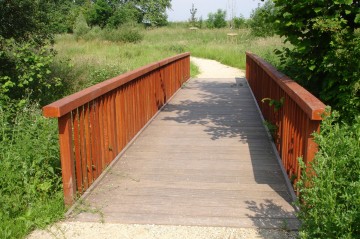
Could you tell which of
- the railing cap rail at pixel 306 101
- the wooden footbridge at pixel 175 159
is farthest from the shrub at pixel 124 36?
the railing cap rail at pixel 306 101

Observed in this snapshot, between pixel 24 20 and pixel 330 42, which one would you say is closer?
pixel 330 42

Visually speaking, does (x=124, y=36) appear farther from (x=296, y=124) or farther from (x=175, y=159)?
(x=296, y=124)

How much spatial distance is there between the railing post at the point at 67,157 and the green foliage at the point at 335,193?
6.65 ft

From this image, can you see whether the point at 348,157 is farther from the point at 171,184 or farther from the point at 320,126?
the point at 171,184

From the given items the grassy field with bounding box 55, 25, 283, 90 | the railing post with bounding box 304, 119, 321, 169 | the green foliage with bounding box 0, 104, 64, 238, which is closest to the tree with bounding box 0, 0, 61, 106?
the grassy field with bounding box 55, 25, 283, 90

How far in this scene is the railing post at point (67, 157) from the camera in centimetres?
363

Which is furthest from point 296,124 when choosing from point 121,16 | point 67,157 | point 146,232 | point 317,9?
point 121,16

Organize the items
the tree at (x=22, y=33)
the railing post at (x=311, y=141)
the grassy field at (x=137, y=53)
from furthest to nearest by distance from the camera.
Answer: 1. the grassy field at (x=137, y=53)
2. the tree at (x=22, y=33)
3. the railing post at (x=311, y=141)

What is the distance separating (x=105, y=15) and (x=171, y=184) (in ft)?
221

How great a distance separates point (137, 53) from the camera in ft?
75.7

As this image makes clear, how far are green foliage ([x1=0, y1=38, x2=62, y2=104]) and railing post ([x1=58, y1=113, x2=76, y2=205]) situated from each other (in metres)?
2.21

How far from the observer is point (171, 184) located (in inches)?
175

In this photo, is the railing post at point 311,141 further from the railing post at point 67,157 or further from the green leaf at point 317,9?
the railing post at point 67,157

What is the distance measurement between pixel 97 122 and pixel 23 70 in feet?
12.8
